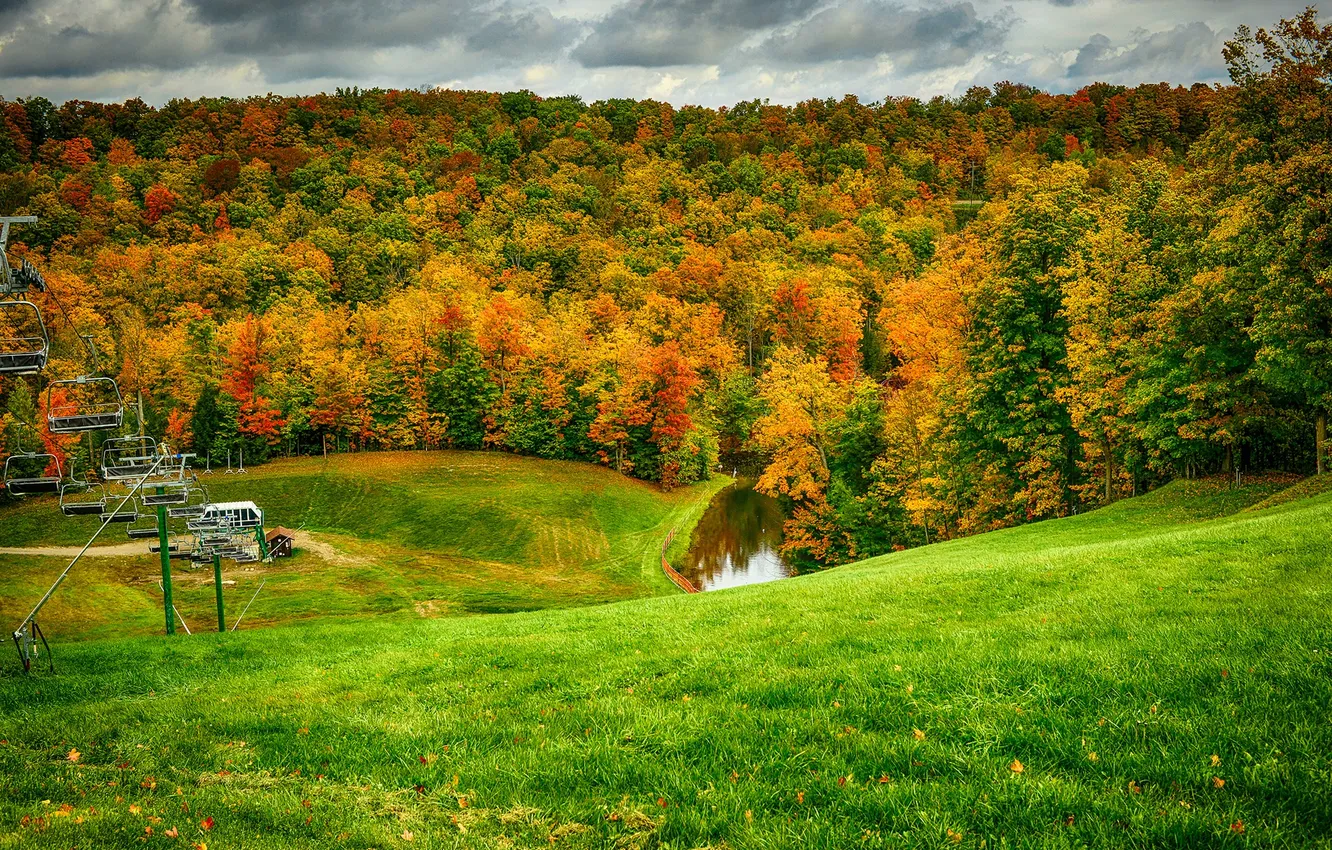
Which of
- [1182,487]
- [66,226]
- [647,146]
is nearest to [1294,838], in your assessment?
[1182,487]

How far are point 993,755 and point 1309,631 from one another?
447cm

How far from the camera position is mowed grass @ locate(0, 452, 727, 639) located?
40344mm

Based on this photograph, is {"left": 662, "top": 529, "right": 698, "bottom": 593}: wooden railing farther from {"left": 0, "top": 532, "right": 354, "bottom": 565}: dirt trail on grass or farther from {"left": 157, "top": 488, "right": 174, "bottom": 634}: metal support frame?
{"left": 157, "top": 488, "right": 174, "bottom": 634}: metal support frame

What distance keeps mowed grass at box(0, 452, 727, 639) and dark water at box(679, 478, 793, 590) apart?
247 cm

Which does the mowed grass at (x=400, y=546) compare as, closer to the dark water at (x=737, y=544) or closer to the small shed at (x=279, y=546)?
the small shed at (x=279, y=546)

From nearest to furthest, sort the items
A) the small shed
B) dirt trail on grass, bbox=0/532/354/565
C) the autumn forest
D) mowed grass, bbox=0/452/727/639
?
the autumn forest → mowed grass, bbox=0/452/727/639 → the small shed → dirt trail on grass, bbox=0/532/354/565

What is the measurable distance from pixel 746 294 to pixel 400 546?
64433mm

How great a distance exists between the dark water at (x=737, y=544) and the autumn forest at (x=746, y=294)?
2496 millimetres

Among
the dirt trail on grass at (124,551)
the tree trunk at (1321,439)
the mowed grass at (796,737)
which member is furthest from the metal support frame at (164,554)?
the tree trunk at (1321,439)

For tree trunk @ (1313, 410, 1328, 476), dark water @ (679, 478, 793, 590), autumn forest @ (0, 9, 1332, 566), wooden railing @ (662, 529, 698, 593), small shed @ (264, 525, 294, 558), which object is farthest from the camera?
small shed @ (264, 525, 294, 558)

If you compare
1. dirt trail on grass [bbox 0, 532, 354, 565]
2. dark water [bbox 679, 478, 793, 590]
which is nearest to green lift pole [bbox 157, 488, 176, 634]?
dirt trail on grass [bbox 0, 532, 354, 565]

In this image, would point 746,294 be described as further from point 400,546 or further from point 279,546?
point 279,546

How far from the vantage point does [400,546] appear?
2260 inches

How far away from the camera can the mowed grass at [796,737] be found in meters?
5.52
